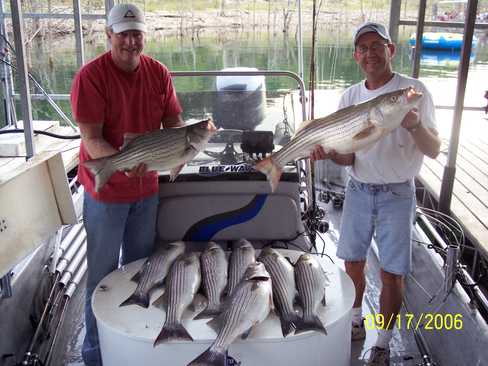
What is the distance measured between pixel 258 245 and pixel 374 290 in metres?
1.24

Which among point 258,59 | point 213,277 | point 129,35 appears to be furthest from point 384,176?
point 258,59

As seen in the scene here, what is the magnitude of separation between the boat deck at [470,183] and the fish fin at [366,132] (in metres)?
1.73

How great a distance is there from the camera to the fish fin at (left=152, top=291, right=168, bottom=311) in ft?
8.38

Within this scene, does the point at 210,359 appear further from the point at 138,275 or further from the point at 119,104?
the point at 119,104

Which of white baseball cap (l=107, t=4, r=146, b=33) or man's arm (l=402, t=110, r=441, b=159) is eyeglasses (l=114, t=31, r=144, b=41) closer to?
white baseball cap (l=107, t=4, r=146, b=33)

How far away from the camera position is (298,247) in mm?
3443

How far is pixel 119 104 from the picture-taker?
2.76 m

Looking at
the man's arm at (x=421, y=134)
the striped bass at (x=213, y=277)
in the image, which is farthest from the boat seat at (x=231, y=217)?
the man's arm at (x=421, y=134)

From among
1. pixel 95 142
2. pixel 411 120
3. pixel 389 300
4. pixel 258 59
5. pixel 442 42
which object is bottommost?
pixel 389 300

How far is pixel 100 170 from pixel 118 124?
1.15 ft

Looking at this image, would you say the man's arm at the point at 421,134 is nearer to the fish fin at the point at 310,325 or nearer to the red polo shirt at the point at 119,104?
the fish fin at the point at 310,325

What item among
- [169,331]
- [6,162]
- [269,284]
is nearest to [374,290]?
[269,284]
